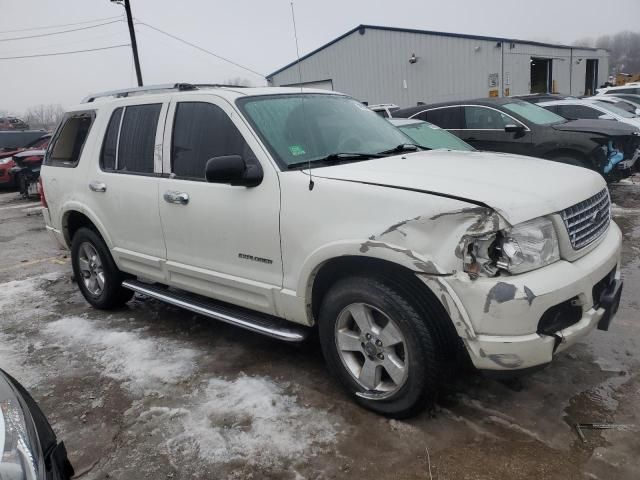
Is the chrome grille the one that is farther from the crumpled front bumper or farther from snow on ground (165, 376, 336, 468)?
snow on ground (165, 376, 336, 468)

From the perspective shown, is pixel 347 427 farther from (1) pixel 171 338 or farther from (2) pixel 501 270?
(1) pixel 171 338

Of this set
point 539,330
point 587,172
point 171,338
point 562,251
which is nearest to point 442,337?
point 539,330

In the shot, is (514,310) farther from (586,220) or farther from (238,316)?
(238,316)

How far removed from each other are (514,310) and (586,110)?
11.2 meters

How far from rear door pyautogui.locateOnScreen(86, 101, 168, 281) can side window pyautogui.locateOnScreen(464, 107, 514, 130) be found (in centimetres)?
683

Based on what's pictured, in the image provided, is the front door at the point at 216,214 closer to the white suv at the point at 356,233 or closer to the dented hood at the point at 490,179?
the white suv at the point at 356,233

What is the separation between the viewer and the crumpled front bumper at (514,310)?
247 cm

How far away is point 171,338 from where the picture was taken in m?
4.44

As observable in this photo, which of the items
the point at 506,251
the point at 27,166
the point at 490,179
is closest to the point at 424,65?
the point at 27,166

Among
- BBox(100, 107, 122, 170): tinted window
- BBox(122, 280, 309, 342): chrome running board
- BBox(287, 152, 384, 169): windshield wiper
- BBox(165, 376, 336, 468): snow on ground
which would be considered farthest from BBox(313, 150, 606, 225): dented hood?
BBox(100, 107, 122, 170): tinted window

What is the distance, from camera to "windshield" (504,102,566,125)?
9.03 m

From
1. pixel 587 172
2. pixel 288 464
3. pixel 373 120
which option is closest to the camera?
pixel 288 464

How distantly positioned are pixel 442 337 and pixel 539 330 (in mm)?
479

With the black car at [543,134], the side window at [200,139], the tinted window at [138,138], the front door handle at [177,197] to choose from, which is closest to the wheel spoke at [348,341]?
the side window at [200,139]
